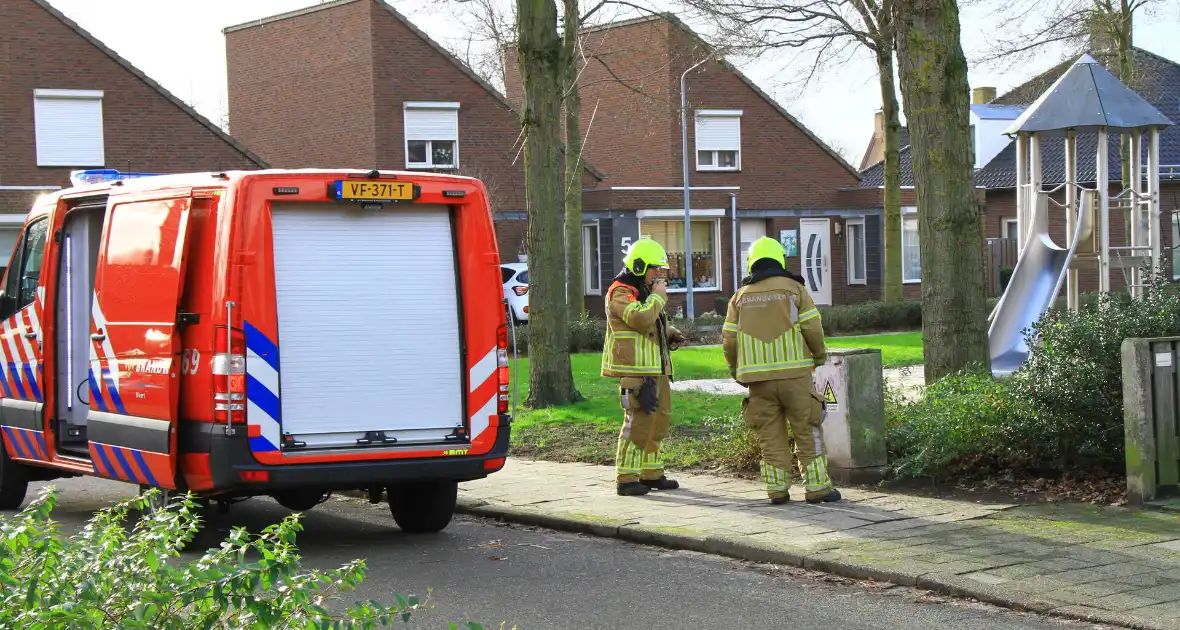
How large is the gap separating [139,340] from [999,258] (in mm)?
33028

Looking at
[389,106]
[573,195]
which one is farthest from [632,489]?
[389,106]

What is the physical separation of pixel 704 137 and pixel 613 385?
25.2 metres

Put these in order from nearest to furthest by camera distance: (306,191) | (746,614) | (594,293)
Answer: (746,614)
(306,191)
(594,293)

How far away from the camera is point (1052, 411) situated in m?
9.09

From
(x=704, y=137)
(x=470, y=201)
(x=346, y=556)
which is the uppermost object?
(x=704, y=137)

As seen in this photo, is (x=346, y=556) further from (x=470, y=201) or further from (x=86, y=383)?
(x=86, y=383)

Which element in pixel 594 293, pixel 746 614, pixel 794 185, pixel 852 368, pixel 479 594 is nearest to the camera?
pixel 746 614

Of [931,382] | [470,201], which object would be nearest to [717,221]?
[931,382]

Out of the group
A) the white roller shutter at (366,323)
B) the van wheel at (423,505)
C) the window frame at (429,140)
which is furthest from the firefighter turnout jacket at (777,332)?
the window frame at (429,140)

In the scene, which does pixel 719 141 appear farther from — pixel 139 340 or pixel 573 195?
pixel 139 340

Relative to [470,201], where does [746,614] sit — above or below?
below

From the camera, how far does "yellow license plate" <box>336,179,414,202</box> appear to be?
832 cm

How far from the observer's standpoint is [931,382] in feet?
36.9

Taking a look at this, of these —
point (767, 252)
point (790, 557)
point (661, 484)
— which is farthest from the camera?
point (661, 484)
